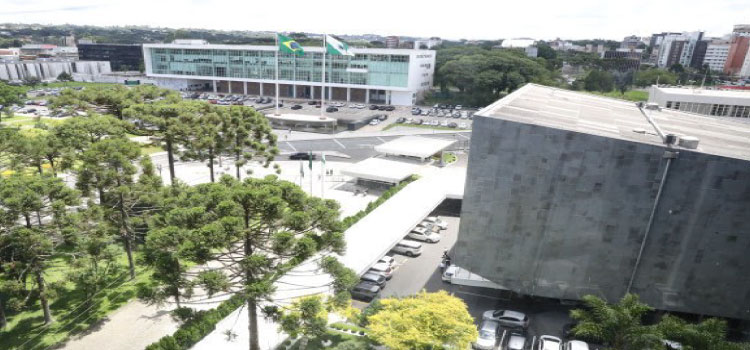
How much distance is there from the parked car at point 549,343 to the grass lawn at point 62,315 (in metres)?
21.3

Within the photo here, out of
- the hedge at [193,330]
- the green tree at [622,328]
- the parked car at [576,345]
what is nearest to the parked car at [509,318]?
the parked car at [576,345]

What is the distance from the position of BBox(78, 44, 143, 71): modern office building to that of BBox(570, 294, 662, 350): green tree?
560ft

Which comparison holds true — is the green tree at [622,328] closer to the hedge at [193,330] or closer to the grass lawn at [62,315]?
the hedge at [193,330]

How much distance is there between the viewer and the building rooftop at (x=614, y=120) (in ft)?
80.9

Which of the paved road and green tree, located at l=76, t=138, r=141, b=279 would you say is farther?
the paved road

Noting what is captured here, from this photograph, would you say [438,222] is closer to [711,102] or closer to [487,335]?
[487,335]

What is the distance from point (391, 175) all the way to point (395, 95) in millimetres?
61127

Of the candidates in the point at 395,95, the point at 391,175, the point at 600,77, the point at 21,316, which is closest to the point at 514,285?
the point at 391,175

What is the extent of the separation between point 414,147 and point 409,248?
23344 millimetres

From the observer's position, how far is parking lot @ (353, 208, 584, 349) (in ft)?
85.9

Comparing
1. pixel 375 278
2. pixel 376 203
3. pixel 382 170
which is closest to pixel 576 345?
pixel 375 278

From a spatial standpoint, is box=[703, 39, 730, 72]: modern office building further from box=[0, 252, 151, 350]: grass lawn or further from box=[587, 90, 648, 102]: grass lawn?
box=[0, 252, 151, 350]: grass lawn

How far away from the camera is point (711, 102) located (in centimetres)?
5225

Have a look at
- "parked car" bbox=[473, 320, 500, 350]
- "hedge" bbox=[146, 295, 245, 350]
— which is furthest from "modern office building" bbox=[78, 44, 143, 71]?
"parked car" bbox=[473, 320, 500, 350]
